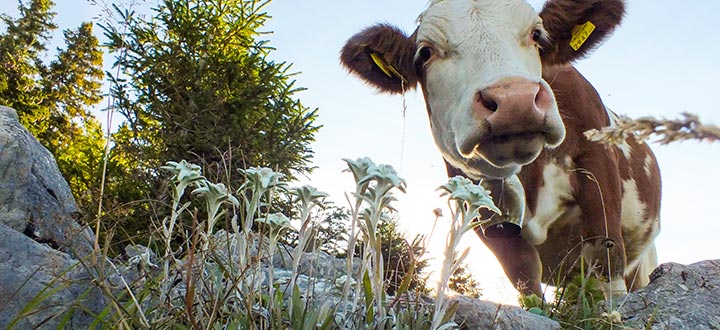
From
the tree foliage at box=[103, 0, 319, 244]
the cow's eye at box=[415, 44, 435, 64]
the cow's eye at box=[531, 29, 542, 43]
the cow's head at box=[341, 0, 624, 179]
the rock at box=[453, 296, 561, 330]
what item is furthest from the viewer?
the tree foliage at box=[103, 0, 319, 244]

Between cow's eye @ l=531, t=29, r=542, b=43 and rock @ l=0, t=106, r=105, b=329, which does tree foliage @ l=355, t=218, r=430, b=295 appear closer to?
rock @ l=0, t=106, r=105, b=329

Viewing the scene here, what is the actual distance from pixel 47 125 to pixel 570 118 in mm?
19913

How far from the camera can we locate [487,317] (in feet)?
7.80

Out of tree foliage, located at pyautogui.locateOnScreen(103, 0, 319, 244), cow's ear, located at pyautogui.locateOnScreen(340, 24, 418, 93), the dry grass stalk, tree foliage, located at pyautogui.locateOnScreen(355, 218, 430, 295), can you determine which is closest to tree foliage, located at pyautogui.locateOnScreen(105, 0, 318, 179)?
tree foliage, located at pyautogui.locateOnScreen(103, 0, 319, 244)

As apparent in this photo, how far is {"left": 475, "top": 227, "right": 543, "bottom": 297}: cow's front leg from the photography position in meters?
5.24

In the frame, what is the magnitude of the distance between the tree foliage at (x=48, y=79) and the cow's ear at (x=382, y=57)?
13.6 m

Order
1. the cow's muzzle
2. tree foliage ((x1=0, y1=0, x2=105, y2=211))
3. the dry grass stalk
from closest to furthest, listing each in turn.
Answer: the dry grass stalk → the cow's muzzle → tree foliage ((x1=0, y1=0, x2=105, y2=211))

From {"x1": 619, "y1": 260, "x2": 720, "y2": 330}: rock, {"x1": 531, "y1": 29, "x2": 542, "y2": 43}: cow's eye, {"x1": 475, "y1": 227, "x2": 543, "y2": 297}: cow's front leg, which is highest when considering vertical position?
{"x1": 531, "y1": 29, "x2": 542, "y2": 43}: cow's eye

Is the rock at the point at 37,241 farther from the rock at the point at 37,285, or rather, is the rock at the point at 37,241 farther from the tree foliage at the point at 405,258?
the tree foliage at the point at 405,258

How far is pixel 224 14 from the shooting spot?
402 inches

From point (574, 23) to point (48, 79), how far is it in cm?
2135

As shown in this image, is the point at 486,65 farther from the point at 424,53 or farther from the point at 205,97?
the point at 205,97

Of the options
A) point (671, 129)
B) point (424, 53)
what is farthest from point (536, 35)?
point (671, 129)

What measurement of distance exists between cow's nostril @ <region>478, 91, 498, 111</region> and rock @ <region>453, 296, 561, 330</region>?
1424mm
